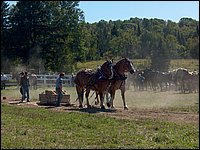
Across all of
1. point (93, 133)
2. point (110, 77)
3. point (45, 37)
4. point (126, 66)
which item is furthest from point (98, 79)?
point (45, 37)

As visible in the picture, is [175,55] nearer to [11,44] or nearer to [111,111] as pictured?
[11,44]

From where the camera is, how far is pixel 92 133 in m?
12.3

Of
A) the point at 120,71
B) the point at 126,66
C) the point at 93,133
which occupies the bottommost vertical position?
the point at 93,133

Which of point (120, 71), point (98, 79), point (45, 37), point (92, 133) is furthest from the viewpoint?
point (45, 37)

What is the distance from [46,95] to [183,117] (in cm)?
949

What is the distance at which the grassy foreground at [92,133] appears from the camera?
10.4 m

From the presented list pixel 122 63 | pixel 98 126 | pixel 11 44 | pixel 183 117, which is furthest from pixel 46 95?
pixel 11 44

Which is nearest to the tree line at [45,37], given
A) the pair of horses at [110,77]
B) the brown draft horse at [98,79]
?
the brown draft horse at [98,79]

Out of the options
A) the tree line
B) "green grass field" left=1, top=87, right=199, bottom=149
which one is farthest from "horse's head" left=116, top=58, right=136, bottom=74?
the tree line

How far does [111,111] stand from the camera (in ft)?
62.8

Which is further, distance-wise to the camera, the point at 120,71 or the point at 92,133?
the point at 120,71

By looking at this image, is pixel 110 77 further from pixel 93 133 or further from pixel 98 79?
pixel 93 133

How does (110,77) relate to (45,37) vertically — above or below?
below

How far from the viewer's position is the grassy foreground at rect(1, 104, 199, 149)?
10445 mm
